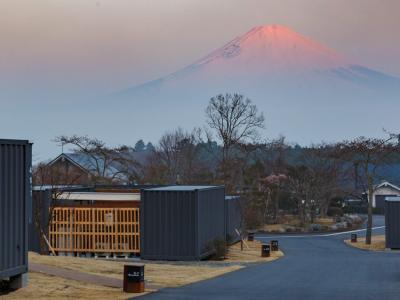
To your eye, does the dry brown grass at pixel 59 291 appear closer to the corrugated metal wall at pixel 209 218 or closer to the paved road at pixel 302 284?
the paved road at pixel 302 284

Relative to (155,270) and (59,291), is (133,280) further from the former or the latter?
(155,270)

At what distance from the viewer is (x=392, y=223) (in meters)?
40.4

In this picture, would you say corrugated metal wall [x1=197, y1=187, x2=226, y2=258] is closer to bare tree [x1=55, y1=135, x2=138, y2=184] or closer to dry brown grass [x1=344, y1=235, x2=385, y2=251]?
dry brown grass [x1=344, y1=235, x2=385, y2=251]

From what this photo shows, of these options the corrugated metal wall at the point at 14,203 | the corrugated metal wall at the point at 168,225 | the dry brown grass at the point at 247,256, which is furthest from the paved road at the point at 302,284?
the dry brown grass at the point at 247,256

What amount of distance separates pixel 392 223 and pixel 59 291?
92.5 feet

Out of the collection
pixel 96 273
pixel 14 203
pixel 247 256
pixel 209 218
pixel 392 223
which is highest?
pixel 14 203

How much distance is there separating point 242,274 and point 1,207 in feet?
31.5

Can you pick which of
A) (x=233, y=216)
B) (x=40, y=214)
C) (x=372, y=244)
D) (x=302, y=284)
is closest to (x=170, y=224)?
(x=40, y=214)

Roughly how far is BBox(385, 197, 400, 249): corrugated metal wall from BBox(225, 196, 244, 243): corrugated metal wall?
27.5 ft

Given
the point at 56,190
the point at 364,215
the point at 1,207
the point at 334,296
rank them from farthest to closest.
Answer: the point at 364,215, the point at 56,190, the point at 334,296, the point at 1,207

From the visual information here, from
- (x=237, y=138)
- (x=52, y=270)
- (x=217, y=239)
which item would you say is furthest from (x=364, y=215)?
(x=52, y=270)

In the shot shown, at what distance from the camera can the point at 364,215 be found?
272ft

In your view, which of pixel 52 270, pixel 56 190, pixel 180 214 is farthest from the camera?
pixel 56 190

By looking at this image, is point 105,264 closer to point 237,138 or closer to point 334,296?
point 334,296
